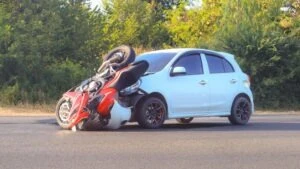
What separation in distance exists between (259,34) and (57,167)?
19938 millimetres

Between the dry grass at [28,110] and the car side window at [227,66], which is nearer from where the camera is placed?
the car side window at [227,66]

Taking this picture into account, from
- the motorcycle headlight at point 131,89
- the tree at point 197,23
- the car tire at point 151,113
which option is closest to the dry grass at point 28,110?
the car tire at point 151,113

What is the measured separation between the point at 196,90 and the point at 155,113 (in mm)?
1299

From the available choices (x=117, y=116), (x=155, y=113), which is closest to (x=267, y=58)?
(x=155, y=113)

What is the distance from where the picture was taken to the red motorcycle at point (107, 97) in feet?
43.6

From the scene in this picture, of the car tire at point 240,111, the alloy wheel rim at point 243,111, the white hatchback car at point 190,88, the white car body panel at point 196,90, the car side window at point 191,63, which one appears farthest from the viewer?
the alloy wheel rim at point 243,111

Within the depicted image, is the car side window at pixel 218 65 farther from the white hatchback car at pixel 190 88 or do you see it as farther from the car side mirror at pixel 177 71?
the car side mirror at pixel 177 71

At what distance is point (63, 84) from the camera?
25.9 metres

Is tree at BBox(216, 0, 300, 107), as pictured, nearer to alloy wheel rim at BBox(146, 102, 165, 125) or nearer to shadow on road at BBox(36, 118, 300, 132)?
shadow on road at BBox(36, 118, 300, 132)

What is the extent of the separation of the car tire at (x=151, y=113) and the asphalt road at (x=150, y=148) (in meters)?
0.22

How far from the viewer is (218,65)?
1576 centimetres

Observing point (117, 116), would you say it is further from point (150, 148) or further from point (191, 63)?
point (150, 148)

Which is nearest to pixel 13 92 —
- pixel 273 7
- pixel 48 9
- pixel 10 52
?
pixel 10 52

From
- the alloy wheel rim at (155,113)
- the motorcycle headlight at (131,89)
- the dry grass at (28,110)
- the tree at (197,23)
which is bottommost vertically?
the dry grass at (28,110)
